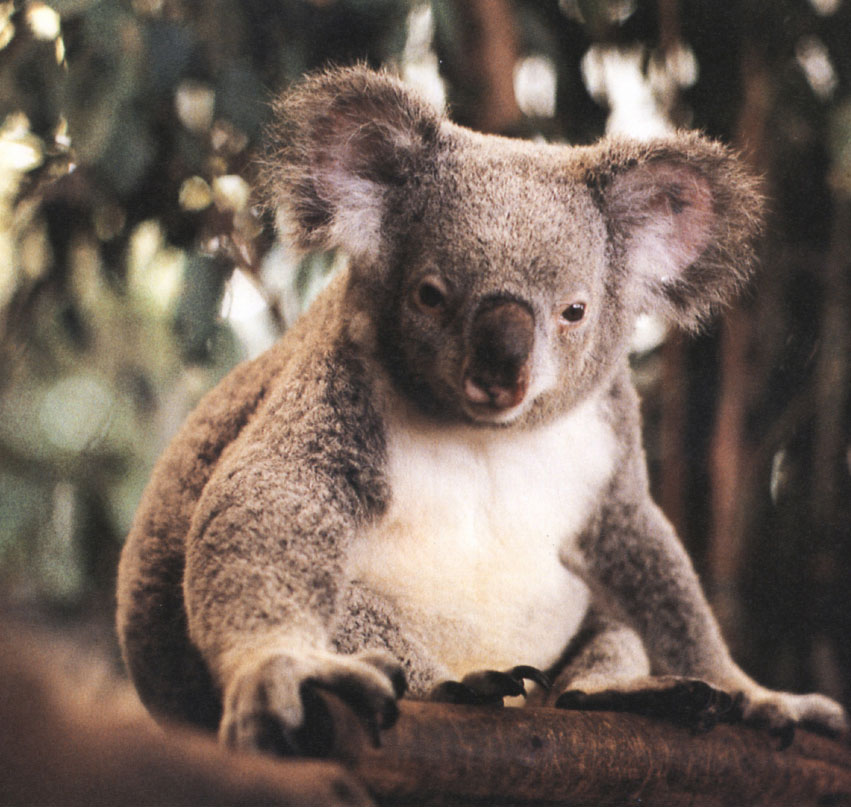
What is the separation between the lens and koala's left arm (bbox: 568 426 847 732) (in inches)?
53.4

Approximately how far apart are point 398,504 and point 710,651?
62 centimetres

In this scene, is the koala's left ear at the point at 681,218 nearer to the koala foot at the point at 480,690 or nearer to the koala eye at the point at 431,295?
the koala eye at the point at 431,295

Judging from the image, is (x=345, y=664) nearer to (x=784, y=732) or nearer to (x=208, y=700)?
(x=208, y=700)

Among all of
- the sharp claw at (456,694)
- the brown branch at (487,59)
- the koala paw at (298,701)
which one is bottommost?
the sharp claw at (456,694)

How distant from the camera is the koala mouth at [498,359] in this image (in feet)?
3.03

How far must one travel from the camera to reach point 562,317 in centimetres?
104

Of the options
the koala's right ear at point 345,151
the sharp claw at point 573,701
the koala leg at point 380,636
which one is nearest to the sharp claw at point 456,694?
the koala leg at point 380,636

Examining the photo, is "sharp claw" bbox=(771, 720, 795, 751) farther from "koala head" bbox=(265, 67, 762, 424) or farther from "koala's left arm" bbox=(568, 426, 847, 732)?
"koala head" bbox=(265, 67, 762, 424)

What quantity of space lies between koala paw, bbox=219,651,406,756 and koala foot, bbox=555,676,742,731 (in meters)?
0.35

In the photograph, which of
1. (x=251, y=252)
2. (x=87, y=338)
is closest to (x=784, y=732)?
(x=251, y=252)

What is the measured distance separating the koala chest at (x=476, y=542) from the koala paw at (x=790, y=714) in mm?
301

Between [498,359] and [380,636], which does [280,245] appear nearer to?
Answer: [498,359]

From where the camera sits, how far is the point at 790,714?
1284 mm

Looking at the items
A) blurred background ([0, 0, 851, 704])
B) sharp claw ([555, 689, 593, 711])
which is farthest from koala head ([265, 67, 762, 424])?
sharp claw ([555, 689, 593, 711])
